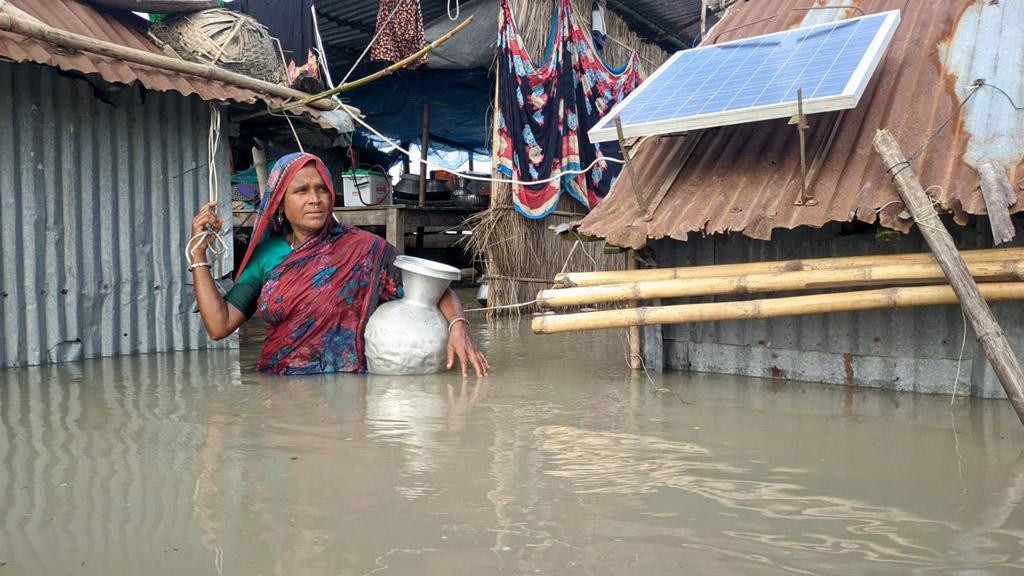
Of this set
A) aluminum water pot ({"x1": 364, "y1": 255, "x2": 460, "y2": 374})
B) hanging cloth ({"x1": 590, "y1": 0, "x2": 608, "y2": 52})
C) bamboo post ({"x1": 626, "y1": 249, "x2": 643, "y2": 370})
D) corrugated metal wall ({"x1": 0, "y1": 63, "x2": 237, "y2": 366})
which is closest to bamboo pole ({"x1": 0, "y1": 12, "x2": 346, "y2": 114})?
corrugated metal wall ({"x1": 0, "y1": 63, "x2": 237, "y2": 366})

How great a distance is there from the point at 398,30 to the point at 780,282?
5.61 meters

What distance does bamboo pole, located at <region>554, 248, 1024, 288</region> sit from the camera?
3.87m

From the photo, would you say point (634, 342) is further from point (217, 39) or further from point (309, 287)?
point (217, 39)

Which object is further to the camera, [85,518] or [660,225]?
[660,225]

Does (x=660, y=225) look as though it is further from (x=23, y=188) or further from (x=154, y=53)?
(x=23, y=188)

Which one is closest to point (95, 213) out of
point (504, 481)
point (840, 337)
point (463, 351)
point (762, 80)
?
point (463, 351)

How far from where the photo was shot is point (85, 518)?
239cm

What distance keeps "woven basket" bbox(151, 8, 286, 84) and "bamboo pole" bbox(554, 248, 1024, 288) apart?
2913mm

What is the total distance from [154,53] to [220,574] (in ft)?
14.8

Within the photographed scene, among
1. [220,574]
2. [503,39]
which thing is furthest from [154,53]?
[220,574]

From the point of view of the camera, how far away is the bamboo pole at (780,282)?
12.5 feet

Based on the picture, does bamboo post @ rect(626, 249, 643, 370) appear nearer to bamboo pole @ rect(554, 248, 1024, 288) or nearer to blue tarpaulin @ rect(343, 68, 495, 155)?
bamboo pole @ rect(554, 248, 1024, 288)

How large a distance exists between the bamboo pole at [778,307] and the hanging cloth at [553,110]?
4263 mm

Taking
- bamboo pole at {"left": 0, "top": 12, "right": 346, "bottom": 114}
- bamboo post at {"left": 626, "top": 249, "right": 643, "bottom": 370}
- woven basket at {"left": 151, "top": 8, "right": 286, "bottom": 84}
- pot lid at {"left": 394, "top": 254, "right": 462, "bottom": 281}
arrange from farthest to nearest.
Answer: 1. woven basket at {"left": 151, "top": 8, "right": 286, "bottom": 84}
2. bamboo post at {"left": 626, "top": 249, "right": 643, "bottom": 370}
3. pot lid at {"left": 394, "top": 254, "right": 462, "bottom": 281}
4. bamboo pole at {"left": 0, "top": 12, "right": 346, "bottom": 114}
